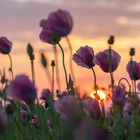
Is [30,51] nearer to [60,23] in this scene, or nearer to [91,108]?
[60,23]

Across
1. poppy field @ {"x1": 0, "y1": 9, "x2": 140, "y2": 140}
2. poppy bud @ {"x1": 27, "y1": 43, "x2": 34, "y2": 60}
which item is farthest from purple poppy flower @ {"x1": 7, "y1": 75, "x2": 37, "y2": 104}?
poppy bud @ {"x1": 27, "y1": 43, "x2": 34, "y2": 60}

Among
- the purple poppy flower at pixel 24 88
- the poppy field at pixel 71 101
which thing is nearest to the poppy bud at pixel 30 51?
the poppy field at pixel 71 101

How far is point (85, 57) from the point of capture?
2961mm

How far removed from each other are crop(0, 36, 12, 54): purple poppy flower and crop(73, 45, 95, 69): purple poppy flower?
59 cm

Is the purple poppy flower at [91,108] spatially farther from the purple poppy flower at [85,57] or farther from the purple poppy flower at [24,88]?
the purple poppy flower at [85,57]

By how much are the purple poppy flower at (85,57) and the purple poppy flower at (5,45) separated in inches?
23.3

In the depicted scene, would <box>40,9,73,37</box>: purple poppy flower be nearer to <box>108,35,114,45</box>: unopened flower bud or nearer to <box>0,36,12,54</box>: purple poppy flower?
<box>108,35,114,45</box>: unopened flower bud

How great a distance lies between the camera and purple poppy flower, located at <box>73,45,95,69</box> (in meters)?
2.94

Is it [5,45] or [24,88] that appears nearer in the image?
→ [24,88]

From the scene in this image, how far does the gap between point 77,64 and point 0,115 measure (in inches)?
72.8

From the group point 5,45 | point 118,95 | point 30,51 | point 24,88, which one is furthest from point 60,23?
point 5,45

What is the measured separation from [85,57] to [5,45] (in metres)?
0.75

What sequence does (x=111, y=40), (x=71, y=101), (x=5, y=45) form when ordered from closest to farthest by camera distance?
(x=71, y=101) → (x=111, y=40) → (x=5, y=45)

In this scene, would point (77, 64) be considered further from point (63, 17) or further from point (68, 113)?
point (68, 113)
